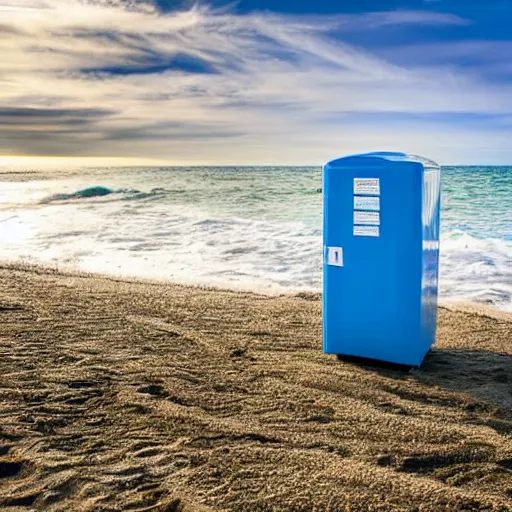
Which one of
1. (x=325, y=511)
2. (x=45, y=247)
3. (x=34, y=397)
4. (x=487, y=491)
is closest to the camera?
(x=325, y=511)

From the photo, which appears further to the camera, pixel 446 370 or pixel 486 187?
pixel 486 187

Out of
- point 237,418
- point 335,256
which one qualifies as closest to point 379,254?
point 335,256

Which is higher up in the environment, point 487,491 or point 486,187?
point 486,187

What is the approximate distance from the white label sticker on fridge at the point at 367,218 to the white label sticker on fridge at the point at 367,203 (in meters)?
0.04

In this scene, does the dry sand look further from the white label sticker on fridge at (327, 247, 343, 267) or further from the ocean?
the ocean

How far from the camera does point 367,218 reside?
4.71 meters

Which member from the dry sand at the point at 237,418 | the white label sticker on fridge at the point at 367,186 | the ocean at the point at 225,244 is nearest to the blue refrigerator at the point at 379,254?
the white label sticker on fridge at the point at 367,186

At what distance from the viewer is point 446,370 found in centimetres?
492

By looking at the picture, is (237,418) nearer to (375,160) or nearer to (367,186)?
(367,186)

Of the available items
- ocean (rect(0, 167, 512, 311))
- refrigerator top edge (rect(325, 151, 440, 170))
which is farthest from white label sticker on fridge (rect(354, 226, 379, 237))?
ocean (rect(0, 167, 512, 311))

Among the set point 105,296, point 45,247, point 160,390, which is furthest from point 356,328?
point 45,247

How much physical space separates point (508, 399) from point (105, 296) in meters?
4.55

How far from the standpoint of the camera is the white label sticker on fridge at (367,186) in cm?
464

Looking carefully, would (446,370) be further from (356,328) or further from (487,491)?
(487,491)
